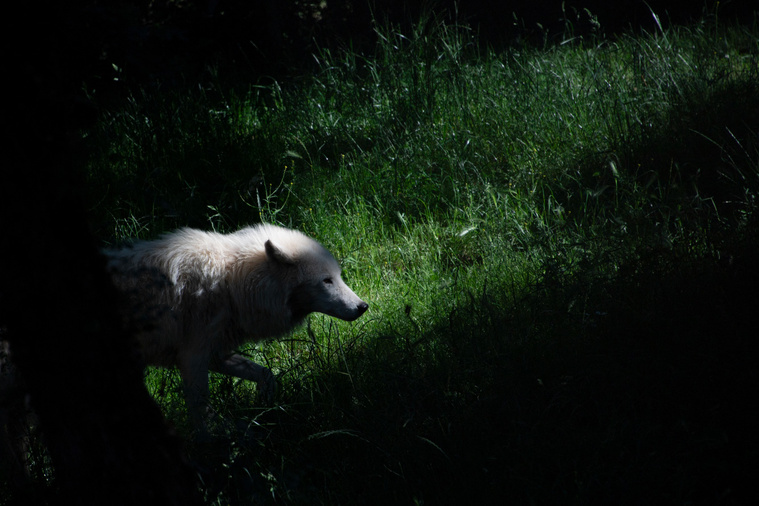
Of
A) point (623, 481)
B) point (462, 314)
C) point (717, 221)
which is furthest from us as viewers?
point (462, 314)

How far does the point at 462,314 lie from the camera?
12.4 feet

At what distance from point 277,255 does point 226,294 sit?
15.8 inches

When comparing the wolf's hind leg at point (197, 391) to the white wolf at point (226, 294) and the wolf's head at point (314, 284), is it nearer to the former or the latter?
the white wolf at point (226, 294)

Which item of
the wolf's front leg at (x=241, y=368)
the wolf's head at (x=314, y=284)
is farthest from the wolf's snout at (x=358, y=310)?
the wolf's front leg at (x=241, y=368)

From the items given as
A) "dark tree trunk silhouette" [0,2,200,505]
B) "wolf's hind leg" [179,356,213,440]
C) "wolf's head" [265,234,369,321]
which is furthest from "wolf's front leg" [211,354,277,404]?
"dark tree trunk silhouette" [0,2,200,505]

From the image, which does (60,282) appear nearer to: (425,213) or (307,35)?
(425,213)

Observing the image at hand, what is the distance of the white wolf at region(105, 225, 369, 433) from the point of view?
142 inches

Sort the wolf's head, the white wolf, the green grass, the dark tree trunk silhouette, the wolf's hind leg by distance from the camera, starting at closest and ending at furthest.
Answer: the dark tree trunk silhouette, the green grass, the wolf's hind leg, the white wolf, the wolf's head

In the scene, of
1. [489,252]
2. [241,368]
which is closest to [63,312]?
[241,368]

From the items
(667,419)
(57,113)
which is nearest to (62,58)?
(57,113)

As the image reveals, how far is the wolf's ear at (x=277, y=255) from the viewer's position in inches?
149

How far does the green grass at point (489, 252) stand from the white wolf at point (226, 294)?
216 mm

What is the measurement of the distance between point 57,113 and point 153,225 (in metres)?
3.74

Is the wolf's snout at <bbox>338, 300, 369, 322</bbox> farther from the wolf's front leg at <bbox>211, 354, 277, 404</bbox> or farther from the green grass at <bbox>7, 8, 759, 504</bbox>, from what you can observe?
the wolf's front leg at <bbox>211, 354, 277, 404</bbox>
